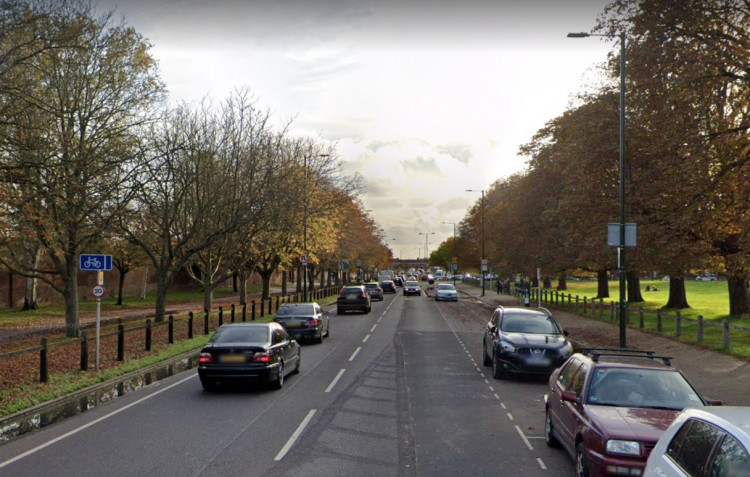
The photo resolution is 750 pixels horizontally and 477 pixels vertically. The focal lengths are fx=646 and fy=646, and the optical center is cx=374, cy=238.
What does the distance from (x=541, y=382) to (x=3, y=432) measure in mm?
10973

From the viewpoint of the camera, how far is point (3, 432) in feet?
33.1

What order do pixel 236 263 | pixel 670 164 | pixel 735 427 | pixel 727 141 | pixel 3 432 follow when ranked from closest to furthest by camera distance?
pixel 735 427 < pixel 3 432 < pixel 727 141 < pixel 670 164 < pixel 236 263

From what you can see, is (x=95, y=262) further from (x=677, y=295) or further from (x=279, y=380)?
(x=677, y=295)

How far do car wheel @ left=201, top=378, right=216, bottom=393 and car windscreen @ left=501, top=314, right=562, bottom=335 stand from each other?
6.94 m

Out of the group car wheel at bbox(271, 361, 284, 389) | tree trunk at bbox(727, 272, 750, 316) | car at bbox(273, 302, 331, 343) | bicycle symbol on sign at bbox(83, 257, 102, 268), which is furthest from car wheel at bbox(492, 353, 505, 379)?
tree trunk at bbox(727, 272, 750, 316)

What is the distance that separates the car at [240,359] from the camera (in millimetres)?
13062

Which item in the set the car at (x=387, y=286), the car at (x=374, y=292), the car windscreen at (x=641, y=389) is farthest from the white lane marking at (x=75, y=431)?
the car at (x=387, y=286)

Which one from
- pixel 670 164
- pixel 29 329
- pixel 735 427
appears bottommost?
pixel 29 329

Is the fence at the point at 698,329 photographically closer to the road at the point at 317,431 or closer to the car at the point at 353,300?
the road at the point at 317,431

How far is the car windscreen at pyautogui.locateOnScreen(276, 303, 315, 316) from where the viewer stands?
2282cm

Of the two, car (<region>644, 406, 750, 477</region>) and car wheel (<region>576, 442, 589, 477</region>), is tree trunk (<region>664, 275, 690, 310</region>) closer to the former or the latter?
car wheel (<region>576, 442, 589, 477</region>)

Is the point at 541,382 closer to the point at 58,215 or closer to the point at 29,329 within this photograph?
the point at 58,215

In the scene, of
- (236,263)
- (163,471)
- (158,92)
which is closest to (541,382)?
(163,471)

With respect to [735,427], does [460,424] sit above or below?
below
